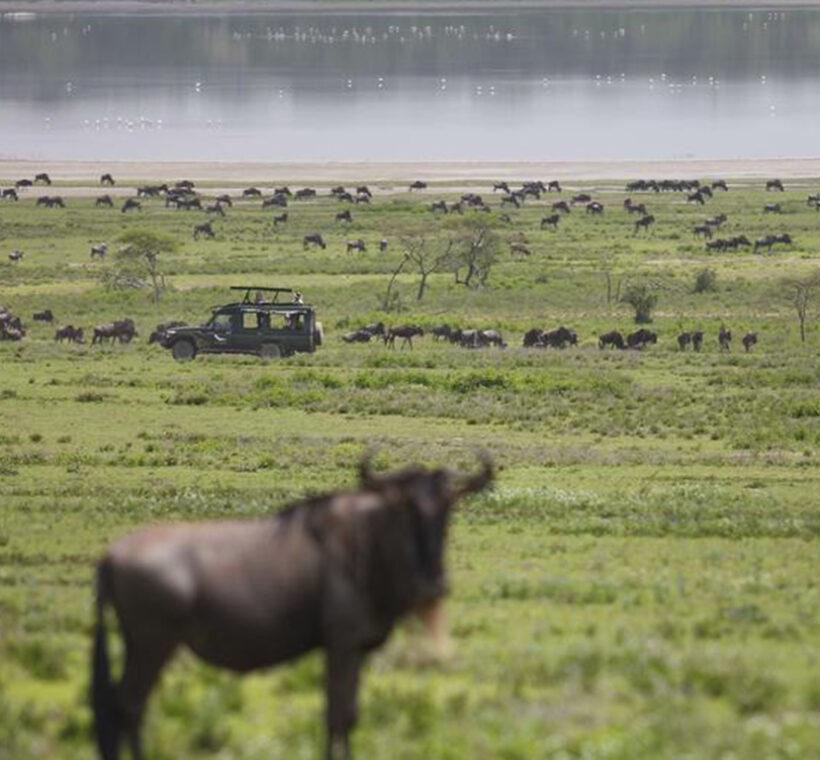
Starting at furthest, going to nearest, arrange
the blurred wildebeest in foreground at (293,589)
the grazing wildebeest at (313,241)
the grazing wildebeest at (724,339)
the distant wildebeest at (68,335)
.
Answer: the grazing wildebeest at (313,241), the distant wildebeest at (68,335), the grazing wildebeest at (724,339), the blurred wildebeest in foreground at (293,589)

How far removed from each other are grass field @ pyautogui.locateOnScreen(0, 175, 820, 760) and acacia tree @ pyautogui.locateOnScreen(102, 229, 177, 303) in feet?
4.73

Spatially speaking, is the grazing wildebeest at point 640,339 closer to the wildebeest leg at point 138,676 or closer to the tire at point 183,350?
the tire at point 183,350

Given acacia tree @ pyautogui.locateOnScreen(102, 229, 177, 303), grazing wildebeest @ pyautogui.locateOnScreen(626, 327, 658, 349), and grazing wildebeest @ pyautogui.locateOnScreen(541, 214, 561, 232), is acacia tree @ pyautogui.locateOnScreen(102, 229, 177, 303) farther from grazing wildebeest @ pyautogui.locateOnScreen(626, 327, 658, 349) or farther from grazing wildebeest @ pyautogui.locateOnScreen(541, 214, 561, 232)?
grazing wildebeest @ pyautogui.locateOnScreen(541, 214, 561, 232)

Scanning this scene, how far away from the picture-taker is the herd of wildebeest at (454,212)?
172 ft

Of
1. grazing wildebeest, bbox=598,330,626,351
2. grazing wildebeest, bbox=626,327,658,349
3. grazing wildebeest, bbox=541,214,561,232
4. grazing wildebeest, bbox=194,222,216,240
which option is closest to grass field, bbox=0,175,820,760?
grazing wildebeest, bbox=194,222,216,240

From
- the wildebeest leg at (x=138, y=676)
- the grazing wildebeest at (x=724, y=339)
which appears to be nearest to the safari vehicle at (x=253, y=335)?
the grazing wildebeest at (x=724, y=339)

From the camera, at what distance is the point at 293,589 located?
1011 centimetres

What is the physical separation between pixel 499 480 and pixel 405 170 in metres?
91.9

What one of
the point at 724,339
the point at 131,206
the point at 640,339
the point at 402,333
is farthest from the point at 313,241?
the point at 724,339

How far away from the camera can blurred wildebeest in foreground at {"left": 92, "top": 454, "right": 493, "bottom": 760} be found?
10039 mm

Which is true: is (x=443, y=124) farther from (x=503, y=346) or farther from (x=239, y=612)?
(x=239, y=612)

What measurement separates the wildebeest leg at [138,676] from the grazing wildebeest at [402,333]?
4230cm

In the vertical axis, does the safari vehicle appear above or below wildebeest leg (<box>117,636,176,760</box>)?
below

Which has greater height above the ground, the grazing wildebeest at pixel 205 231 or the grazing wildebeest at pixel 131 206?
the grazing wildebeest at pixel 131 206
